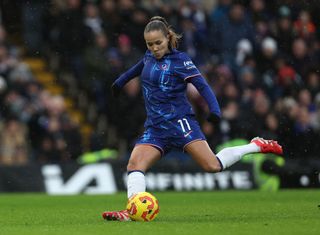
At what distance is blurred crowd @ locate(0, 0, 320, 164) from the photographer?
17000 mm

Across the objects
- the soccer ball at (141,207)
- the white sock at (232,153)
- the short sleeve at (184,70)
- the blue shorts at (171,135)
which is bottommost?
the soccer ball at (141,207)

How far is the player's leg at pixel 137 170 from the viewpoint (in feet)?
30.1

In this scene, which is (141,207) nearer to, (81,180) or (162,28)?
(162,28)

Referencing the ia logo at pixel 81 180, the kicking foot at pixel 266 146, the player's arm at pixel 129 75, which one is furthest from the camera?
the ia logo at pixel 81 180

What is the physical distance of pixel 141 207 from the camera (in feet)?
29.6

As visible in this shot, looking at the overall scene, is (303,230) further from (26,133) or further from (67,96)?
(67,96)

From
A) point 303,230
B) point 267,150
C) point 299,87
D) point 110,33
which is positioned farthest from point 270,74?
point 303,230

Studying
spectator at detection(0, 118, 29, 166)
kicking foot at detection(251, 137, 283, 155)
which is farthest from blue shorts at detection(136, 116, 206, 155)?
spectator at detection(0, 118, 29, 166)

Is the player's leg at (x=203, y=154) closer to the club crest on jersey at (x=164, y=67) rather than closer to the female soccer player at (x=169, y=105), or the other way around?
the female soccer player at (x=169, y=105)

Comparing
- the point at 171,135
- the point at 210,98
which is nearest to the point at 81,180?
the point at 171,135

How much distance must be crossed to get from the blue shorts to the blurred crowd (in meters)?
7.49

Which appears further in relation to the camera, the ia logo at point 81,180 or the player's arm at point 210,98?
the ia logo at point 81,180

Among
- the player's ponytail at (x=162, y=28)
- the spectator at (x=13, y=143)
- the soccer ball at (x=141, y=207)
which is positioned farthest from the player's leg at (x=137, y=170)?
the spectator at (x=13, y=143)

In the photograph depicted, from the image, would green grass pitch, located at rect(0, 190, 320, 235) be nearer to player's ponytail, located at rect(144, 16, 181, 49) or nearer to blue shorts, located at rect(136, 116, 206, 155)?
blue shorts, located at rect(136, 116, 206, 155)
